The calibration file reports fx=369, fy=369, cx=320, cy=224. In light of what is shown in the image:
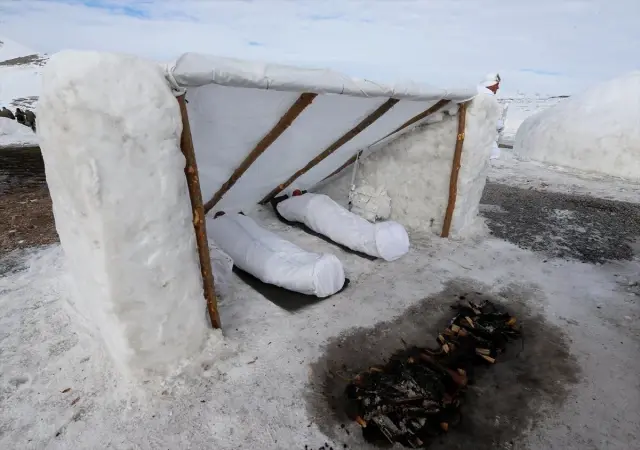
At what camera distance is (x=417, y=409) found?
2.68m

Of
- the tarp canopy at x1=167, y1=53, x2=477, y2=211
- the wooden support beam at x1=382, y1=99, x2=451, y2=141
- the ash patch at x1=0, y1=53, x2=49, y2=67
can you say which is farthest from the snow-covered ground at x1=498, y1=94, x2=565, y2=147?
the ash patch at x1=0, y1=53, x2=49, y2=67

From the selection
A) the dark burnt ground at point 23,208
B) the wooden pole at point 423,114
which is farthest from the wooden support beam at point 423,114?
the dark burnt ground at point 23,208

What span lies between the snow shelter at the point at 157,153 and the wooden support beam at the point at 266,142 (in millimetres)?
17

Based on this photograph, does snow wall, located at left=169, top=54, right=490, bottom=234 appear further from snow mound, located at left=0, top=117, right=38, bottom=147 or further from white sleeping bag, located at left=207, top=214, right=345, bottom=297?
snow mound, located at left=0, top=117, right=38, bottom=147

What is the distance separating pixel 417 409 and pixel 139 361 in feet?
7.00

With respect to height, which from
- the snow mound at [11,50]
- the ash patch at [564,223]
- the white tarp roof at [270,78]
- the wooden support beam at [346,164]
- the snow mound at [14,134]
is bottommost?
the ash patch at [564,223]

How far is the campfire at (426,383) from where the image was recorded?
2592 millimetres

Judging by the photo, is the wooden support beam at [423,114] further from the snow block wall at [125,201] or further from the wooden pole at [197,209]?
the snow block wall at [125,201]

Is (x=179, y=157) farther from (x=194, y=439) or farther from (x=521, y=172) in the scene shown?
(x=521, y=172)

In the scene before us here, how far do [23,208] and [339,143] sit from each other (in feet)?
19.1

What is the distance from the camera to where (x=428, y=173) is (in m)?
5.78

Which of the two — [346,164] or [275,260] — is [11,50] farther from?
[275,260]

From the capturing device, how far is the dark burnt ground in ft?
17.5

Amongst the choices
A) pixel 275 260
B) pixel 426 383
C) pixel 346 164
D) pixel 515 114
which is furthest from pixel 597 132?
pixel 515 114
